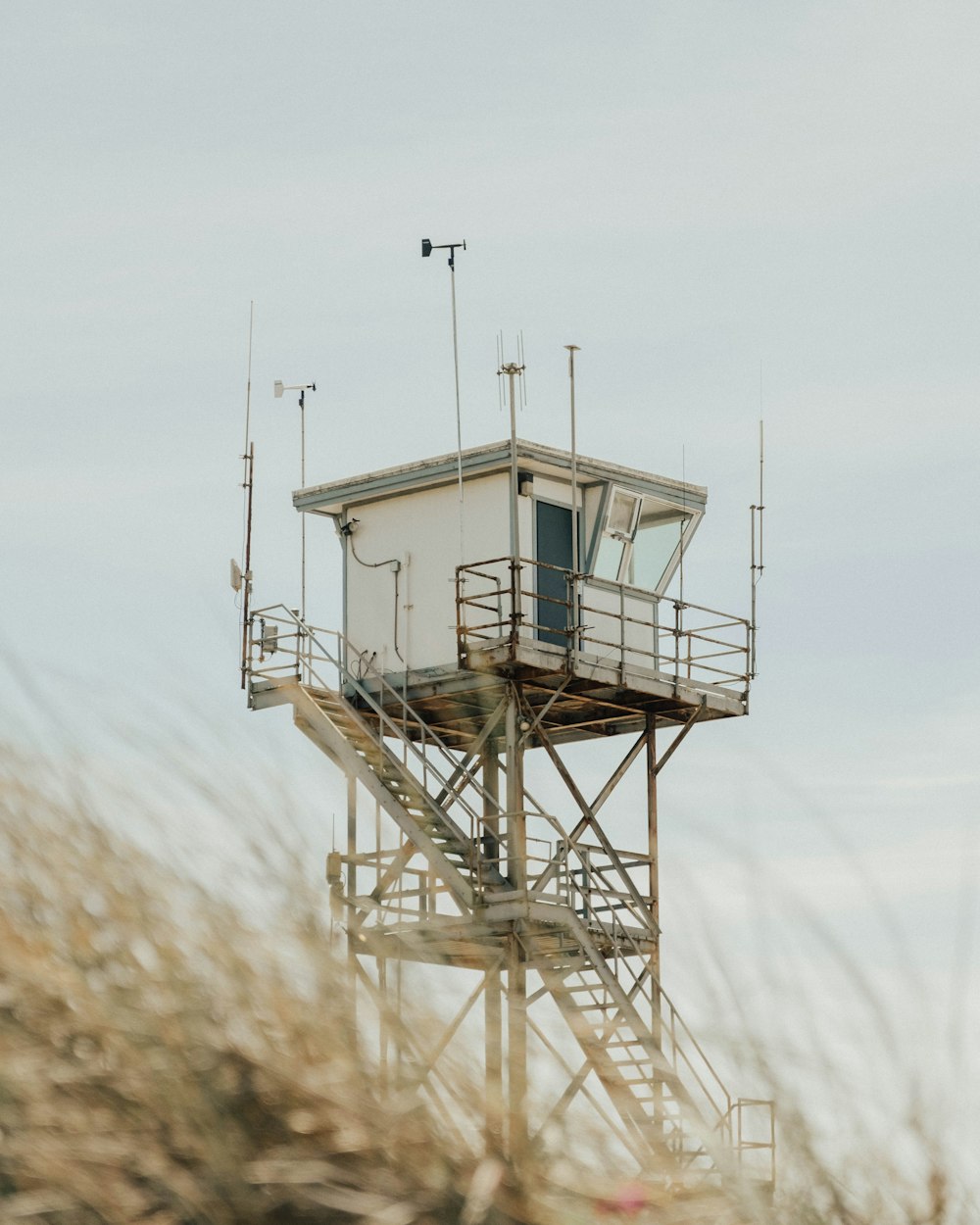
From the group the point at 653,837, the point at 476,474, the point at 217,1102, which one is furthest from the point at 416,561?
the point at 217,1102

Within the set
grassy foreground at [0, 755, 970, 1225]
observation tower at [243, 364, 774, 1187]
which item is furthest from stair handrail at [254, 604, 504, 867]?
grassy foreground at [0, 755, 970, 1225]

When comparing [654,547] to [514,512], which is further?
[654,547]

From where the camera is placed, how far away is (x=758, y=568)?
2808cm

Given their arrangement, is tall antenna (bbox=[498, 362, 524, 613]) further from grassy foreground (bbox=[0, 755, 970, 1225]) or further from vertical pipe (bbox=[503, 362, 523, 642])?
grassy foreground (bbox=[0, 755, 970, 1225])

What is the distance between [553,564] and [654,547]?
77.3 inches

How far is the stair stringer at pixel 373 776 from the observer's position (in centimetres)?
2594

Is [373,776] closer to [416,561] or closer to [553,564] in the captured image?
[416,561]

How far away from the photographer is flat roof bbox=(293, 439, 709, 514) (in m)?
27.4

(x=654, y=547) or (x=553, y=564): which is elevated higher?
(x=654, y=547)

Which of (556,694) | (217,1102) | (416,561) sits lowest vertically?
(217,1102)

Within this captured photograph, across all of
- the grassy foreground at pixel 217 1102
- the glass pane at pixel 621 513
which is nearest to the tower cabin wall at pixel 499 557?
the glass pane at pixel 621 513

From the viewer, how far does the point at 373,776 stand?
27172mm

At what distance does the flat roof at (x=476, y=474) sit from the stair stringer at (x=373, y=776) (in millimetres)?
3304

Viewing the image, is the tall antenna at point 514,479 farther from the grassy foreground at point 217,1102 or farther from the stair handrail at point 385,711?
the grassy foreground at point 217,1102
